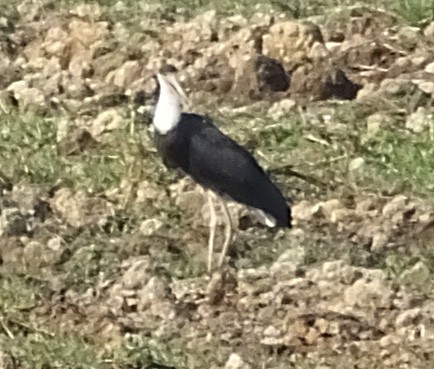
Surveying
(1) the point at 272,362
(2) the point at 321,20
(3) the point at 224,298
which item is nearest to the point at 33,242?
(3) the point at 224,298

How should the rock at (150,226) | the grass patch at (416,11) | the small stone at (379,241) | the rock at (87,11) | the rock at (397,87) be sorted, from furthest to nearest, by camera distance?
1. the rock at (87,11)
2. the grass patch at (416,11)
3. the rock at (397,87)
4. the rock at (150,226)
5. the small stone at (379,241)

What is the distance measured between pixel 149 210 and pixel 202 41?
1.44 metres

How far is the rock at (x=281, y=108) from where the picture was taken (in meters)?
6.84

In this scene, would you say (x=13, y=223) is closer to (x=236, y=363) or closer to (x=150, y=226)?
(x=150, y=226)

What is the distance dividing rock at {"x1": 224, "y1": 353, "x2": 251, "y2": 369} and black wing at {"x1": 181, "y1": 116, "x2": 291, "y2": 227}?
779 mm

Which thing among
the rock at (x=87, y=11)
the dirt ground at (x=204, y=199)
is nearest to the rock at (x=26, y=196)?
the dirt ground at (x=204, y=199)

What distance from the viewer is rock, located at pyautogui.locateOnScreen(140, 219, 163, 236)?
236 inches

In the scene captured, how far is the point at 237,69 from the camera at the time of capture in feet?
23.1

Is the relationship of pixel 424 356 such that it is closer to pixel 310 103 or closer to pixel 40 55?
pixel 310 103

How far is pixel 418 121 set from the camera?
6.69 metres

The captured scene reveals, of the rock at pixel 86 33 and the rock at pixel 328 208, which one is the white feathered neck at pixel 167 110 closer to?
the rock at pixel 328 208

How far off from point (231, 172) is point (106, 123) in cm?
101

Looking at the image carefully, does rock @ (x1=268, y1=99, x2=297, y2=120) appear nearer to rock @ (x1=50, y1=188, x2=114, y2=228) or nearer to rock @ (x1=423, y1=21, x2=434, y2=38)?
rock @ (x1=423, y1=21, x2=434, y2=38)

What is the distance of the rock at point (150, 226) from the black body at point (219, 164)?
0.22m
